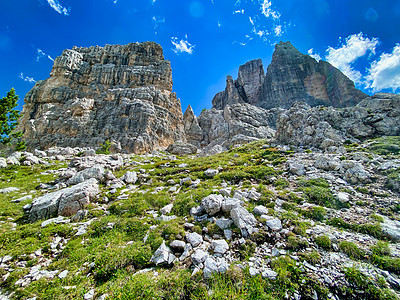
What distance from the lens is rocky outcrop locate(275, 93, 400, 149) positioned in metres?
19.0

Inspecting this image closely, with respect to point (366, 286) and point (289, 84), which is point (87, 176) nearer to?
point (366, 286)

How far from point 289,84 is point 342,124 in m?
97.7

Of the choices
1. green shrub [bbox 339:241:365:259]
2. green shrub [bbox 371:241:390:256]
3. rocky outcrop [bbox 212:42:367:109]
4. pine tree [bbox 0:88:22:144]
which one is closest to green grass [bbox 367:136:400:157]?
green shrub [bbox 371:241:390:256]

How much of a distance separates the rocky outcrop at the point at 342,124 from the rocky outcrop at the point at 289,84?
79163mm

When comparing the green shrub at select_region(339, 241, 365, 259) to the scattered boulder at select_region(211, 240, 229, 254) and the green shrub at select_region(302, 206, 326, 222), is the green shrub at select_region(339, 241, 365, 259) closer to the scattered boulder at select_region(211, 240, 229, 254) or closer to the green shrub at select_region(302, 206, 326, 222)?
the green shrub at select_region(302, 206, 326, 222)

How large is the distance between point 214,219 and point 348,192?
830 cm

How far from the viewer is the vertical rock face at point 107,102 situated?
46.8 metres

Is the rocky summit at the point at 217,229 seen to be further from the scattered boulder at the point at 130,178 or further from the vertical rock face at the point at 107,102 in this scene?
the vertical rock face at the point at 107,102

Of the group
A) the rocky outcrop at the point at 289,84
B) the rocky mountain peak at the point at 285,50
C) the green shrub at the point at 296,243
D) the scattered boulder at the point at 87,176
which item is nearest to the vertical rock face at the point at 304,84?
the rocky outcrop at the point at 289,84

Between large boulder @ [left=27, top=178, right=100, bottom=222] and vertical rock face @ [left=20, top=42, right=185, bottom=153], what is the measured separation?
34322 mm

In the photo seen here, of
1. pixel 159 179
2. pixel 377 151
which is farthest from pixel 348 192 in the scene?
pixel 159 179

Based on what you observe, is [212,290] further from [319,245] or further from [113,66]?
[113,66]

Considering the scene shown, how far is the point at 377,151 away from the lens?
45.4 feet

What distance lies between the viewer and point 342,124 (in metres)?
22.0
